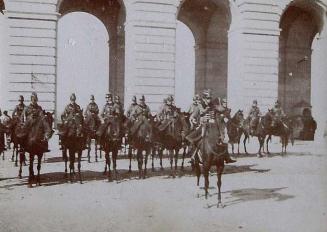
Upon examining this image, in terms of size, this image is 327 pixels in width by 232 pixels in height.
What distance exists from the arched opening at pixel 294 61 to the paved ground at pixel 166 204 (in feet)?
50.1

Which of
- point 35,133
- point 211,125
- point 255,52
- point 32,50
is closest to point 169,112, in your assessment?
point 35,133

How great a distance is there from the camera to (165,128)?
48.6ft

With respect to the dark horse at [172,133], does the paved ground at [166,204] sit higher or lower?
lower

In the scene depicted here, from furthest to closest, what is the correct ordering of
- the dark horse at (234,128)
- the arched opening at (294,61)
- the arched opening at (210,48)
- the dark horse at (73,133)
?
the arched opening at (210,48) → the arched opening at (294,61) → the dark horse at (234,128) → the dark horse at (73,133)

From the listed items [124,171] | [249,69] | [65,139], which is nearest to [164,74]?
[249,69]

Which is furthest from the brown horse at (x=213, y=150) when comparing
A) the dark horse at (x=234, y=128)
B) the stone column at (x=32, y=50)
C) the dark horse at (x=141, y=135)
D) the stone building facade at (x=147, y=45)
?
the stone column at (x=32, y=50)

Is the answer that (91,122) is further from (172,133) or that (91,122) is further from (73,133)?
(73,133)

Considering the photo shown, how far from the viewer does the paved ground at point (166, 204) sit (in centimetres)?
835

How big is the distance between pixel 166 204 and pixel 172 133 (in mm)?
5212

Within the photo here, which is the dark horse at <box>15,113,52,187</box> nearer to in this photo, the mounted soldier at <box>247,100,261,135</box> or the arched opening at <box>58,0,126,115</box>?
the mounted soldier at <box>247,100,261,135</box>

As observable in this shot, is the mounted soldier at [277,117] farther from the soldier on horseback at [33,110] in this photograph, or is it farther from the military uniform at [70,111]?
the soldier on horseback at [33,110]

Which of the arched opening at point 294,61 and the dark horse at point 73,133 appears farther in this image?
the arched opening at point 294,61

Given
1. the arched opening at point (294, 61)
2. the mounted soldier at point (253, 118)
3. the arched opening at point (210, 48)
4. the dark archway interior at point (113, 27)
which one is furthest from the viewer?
the arched opening at point (210, 48)

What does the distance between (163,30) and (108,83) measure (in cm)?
770
